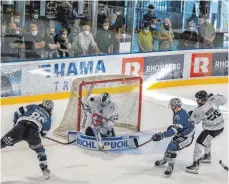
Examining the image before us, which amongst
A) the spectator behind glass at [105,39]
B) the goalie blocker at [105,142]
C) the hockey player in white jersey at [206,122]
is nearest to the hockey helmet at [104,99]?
the goalie blocker at [105,142]

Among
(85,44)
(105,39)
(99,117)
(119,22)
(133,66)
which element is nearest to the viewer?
(99,117)

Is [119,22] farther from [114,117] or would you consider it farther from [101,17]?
[114,117]

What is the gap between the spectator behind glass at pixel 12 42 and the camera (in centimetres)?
333

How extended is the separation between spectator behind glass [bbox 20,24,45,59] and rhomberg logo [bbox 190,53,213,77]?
1.02 meters

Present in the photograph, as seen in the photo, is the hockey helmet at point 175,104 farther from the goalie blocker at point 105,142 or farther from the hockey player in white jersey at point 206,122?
the goalie blocker at point 105,142

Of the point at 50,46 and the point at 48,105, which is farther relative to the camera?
the point at 50,46

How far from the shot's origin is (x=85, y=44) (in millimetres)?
3479

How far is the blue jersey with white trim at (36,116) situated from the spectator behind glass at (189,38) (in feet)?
5.03

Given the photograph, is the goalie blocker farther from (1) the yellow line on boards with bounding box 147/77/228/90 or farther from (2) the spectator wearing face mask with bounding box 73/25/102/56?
(2) the spectator wearing face mask with bounding box 73/25/102/56

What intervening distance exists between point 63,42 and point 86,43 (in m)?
0.14

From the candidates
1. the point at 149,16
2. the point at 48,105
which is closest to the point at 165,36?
the point at 149,16

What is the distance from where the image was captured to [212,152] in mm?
2982

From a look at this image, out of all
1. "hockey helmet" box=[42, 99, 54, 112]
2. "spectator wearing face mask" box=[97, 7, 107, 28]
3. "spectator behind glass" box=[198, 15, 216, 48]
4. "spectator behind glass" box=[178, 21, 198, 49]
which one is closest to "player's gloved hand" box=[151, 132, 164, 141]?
"hockey helmet" box=[42, 99, 54, 112]

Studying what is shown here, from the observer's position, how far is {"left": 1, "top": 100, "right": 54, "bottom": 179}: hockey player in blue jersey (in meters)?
2.60
